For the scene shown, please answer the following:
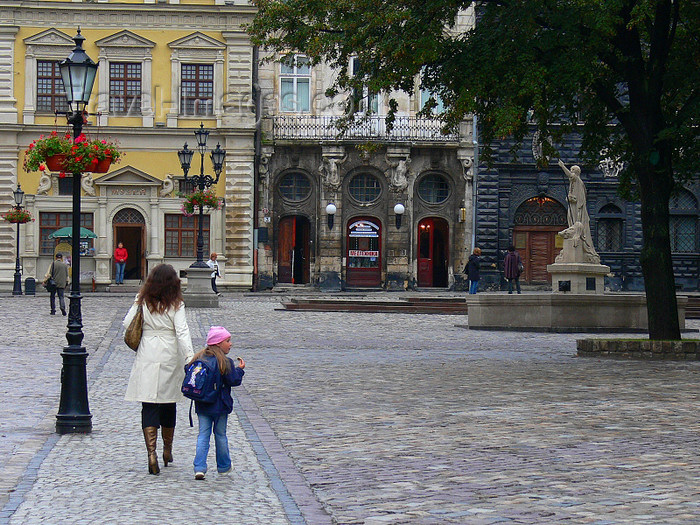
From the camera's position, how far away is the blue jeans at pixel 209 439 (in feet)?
28.1

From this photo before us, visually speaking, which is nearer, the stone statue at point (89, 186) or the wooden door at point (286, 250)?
the stone statue at point (89, 186)

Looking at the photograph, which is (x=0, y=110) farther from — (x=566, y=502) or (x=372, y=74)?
(x=566, y=502)

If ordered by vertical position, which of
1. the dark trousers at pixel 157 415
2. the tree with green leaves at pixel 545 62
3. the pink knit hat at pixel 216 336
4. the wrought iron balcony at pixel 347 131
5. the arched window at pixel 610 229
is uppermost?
the wrought iron balcony at pixel 347 131

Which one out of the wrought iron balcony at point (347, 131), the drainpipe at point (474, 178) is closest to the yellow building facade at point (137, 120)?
the wrought iron balcony at point (347, 131)

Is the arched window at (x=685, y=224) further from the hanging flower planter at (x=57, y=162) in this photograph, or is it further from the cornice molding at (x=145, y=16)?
the hanging flower planter at (x=57, y=162)

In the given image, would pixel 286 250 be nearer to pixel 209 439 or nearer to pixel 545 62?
pixel 545 62

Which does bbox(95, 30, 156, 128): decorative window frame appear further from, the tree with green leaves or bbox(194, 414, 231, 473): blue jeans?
bbox(194, 414, 231, 473): blue jeans

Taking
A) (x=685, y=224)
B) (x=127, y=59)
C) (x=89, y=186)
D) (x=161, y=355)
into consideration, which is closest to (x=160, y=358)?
(x=161, y=355)

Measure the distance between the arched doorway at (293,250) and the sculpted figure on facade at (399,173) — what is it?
3.78 m

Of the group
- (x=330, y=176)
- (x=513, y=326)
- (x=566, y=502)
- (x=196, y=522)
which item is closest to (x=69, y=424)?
(x=196, y=522)

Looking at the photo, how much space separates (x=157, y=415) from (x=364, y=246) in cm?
3880

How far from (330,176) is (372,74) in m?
28.4

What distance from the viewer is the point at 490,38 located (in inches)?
727

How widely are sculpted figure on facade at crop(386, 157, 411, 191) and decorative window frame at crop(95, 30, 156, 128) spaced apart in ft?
30.9
